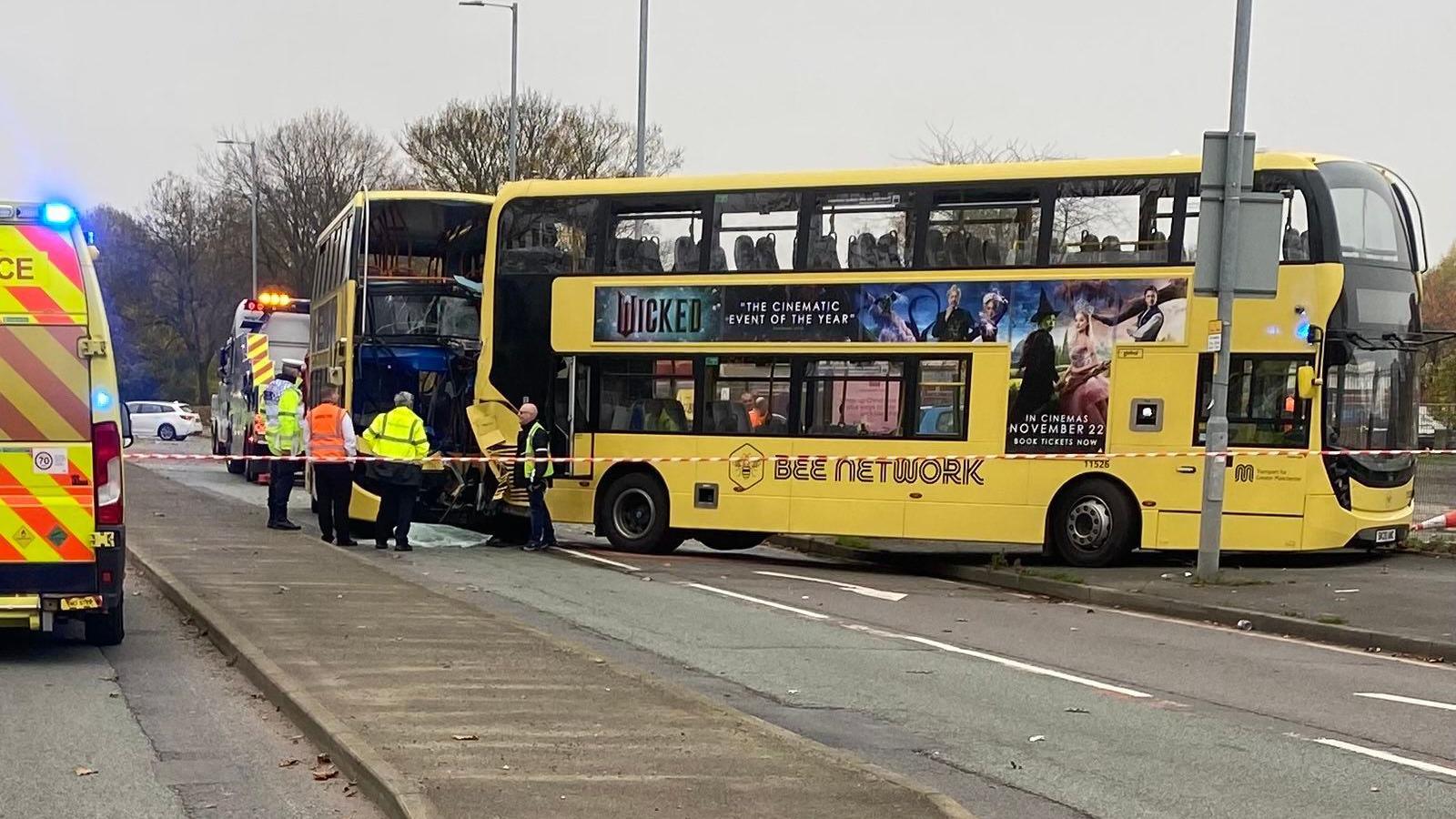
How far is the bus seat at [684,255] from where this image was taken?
17688 mm

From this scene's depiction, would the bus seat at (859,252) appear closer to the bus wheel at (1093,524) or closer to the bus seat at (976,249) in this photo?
the bus seat at (976,249)

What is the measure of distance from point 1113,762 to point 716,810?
2.34 meters

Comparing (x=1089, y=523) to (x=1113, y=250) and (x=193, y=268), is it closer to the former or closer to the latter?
(x=1113, y=250)

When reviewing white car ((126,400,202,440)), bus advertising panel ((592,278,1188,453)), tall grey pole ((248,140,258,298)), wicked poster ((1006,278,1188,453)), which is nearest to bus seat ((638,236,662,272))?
bus advertising panel ((592,278,1188,453))

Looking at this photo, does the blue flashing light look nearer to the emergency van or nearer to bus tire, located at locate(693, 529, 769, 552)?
the emergency van

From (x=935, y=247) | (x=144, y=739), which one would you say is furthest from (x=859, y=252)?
(x=144, y=739)

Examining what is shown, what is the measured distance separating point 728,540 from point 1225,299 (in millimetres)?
7023

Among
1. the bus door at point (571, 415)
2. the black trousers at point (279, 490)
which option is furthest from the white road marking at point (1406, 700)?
the black trousers at point (279, 490)

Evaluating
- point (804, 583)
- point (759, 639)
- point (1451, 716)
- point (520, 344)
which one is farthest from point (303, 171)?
point (1451, 716)

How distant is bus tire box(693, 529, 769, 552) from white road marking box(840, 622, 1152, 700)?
260 inches

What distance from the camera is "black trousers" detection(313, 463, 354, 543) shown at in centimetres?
1702

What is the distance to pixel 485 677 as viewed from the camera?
8406 mm

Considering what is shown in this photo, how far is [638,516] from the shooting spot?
59.9 ft

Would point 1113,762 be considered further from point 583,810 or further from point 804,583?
point 804,583
